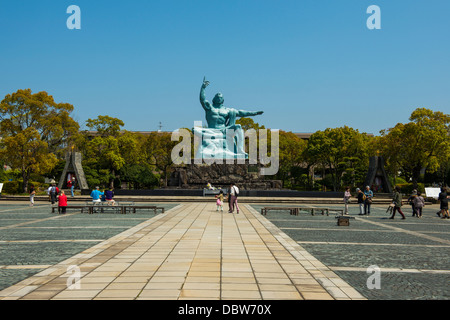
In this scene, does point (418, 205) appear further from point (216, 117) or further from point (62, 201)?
point (216, 117)

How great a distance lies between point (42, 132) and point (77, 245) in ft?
114

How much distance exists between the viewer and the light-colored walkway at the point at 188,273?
5570 millimetres

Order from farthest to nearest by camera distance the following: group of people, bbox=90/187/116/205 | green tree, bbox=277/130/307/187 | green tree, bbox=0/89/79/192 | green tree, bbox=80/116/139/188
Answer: green tree, bbox=277/130/307/187 → green tree, bbox=80/116/139/188 → green tree, bbox=0/89/79/192 → group of people, bbox=90/187/116/205

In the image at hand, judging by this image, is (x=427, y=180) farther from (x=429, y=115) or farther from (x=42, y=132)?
(x=42, y=132)

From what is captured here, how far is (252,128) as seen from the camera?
61500 millimetres

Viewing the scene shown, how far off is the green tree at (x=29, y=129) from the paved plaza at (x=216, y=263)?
27878mm

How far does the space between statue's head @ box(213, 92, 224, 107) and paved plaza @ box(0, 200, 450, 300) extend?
30.0 metres

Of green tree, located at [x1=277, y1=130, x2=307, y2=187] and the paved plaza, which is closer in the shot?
the paved plaza

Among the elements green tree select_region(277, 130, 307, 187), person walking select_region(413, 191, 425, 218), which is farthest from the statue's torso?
person walking select_region(413, 191, 425, 218)

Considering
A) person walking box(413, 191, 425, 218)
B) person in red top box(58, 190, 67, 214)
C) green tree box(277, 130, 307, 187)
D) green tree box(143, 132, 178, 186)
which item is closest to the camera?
person in red top box(58, 190, 67, 214)

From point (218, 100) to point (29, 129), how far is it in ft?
59.7

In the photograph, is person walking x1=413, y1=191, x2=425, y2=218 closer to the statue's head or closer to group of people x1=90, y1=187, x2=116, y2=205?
group of people x1=90, y1=187, x2=116, y2=205

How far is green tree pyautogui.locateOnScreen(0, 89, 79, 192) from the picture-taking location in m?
38.7

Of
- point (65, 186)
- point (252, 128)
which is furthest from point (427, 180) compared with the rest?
point (65, 186)
